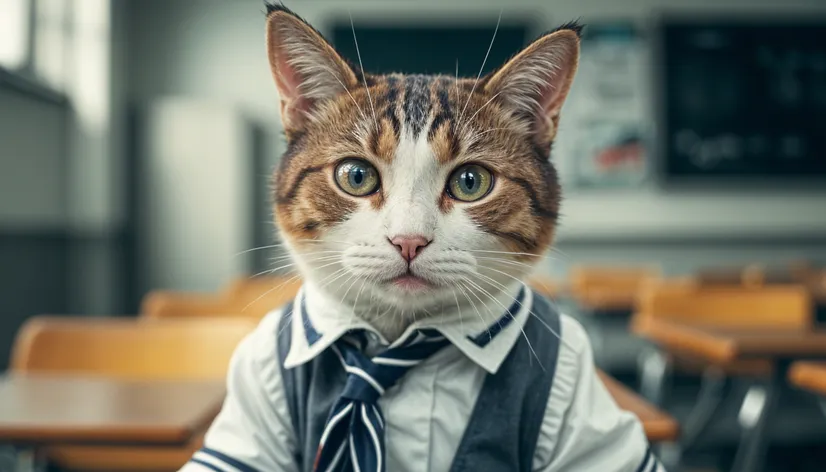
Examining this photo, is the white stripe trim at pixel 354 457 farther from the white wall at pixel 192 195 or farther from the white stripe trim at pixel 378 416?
the white wall at pixel 192 195

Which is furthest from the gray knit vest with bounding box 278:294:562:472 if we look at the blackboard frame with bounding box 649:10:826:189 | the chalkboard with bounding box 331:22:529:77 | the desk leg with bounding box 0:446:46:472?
the blackboard frame with bounding box 649:10:826:189

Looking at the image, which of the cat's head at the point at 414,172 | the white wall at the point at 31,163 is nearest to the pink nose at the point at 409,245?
the cat's head at the point at 414,172

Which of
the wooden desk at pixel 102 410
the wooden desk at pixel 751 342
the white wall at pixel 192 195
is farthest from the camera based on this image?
the white wall at pixel 192 195

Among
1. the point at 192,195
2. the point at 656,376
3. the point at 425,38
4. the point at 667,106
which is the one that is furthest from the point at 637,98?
the point at 192,195

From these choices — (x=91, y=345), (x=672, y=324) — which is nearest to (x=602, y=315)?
(x=672, y=324)

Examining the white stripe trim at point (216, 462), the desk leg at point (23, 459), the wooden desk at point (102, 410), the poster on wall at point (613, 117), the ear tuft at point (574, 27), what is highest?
the poster on wall at point (613, 117)

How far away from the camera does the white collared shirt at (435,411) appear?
2.43ft

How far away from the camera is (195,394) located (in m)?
1.12

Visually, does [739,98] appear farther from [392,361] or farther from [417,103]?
[392,361]

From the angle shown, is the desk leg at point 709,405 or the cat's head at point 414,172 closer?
the cat's head at point 414,172

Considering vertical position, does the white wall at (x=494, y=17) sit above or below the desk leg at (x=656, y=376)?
above

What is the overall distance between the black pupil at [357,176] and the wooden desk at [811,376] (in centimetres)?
113

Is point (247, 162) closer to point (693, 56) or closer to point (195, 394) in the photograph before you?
point (693, 56)

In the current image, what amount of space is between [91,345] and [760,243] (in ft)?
15.7
